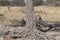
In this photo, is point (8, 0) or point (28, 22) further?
point (8, 0)

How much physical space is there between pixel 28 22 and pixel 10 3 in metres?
8.53

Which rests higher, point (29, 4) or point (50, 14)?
point (29, 4)

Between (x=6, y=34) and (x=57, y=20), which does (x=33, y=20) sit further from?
(x=57, y=20)

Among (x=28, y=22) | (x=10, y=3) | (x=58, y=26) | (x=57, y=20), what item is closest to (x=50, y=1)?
(x=10, y=3)

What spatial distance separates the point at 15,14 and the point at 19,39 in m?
5.00

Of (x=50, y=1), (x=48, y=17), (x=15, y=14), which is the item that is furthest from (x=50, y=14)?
(x=50, y=1)

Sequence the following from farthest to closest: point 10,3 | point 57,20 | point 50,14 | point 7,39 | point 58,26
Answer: point 10,3 → point 50,14 → point 57,20 → point 58,26 → point 7,39

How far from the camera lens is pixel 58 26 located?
10.1 meters

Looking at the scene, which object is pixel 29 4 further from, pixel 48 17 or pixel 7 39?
pixel 48 17

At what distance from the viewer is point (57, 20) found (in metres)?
11.7

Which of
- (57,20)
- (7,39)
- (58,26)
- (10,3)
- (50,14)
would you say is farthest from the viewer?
(10,3)

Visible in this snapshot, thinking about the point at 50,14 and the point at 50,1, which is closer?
the point at 50,14

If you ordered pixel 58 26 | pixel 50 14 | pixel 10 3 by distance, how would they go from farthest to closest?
pixel 10 3 → pixel 50 14 → pixel 58 26

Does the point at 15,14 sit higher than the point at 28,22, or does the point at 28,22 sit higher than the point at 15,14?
the point at 28,22
